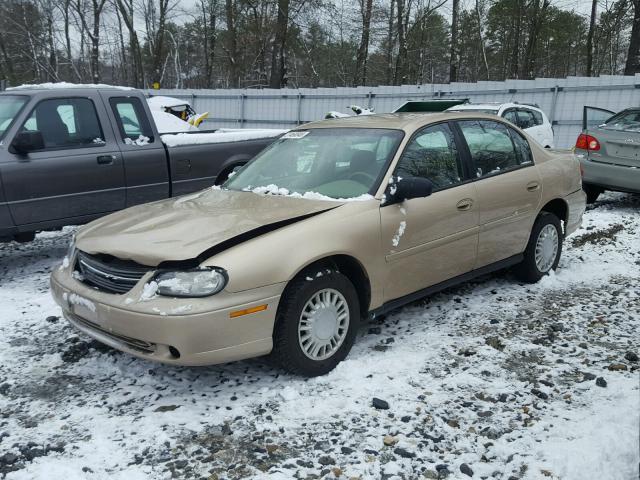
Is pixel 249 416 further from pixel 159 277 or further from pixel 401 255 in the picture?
pixel 401 255

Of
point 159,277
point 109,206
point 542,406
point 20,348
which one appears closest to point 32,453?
point 159,277

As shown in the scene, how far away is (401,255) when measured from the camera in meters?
3.92

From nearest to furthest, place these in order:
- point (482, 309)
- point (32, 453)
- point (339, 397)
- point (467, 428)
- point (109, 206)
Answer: point (32, 453)
point (467, 428)
point (339, 397)
point (482, 309)
point (109, 206)

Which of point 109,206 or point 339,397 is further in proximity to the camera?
point 109,206

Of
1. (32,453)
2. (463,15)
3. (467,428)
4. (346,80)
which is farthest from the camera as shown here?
(346,80)

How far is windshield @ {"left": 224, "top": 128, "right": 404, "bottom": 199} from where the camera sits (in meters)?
4.00

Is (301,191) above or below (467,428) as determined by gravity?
above

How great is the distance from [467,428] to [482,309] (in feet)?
6.17

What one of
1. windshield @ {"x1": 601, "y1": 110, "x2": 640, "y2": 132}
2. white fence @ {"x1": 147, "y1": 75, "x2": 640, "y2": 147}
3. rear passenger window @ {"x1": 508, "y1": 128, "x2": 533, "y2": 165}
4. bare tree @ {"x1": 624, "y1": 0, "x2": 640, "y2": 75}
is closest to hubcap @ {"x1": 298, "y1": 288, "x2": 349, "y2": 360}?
rear passenger window @ {"x1": 508, "y1": 128, "x2": 533, "y2": 165}

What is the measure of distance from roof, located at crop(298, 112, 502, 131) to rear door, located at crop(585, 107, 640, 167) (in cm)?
452

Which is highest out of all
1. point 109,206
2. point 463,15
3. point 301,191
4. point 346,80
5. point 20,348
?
point 463,15

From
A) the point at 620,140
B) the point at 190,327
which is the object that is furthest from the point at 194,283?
the point at 620,140

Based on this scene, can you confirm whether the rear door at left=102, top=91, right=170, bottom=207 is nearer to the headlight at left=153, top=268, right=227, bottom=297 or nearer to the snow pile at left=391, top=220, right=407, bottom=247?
the headlight at left=153, top=268, right=227, bottom=297

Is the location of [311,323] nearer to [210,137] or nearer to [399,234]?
[399,234]
